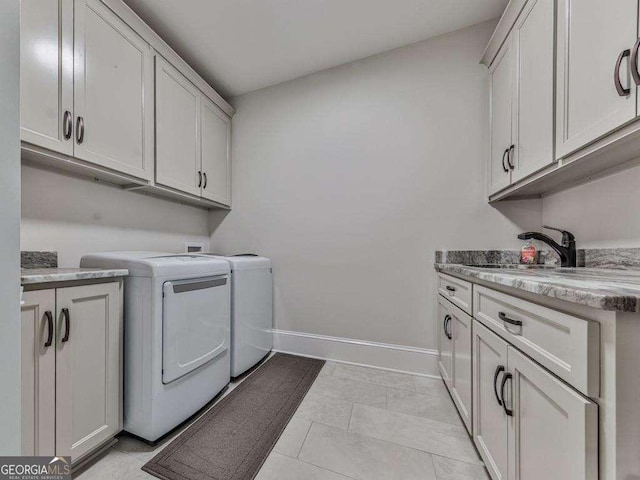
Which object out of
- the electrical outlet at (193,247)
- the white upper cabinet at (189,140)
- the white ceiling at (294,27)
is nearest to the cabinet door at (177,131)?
the white upper cabinet at (189,140)

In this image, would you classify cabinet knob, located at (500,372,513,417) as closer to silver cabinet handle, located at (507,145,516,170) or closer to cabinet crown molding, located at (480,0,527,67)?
silver cabinet handle, located at (507,145,516,170)

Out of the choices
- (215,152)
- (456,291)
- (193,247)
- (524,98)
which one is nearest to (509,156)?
(524,98)

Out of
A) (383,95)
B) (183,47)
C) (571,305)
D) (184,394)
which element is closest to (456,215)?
(383,95)

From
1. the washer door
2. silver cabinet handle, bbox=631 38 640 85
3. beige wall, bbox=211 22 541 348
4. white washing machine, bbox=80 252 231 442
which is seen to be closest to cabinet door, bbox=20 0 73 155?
white washing machine, bbox=80 252 231 442

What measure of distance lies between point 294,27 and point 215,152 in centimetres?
119

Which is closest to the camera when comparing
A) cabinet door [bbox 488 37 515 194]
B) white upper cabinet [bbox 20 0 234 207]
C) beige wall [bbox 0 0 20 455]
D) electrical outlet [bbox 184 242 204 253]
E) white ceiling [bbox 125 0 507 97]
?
beige wall [bbox 0 0 20 455]

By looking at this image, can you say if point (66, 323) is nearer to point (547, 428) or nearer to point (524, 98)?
point (547, 428)

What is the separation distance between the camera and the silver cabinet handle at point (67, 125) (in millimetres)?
1224

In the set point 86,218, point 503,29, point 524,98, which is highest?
point 503,29

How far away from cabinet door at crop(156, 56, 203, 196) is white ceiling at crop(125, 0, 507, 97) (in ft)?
0.96

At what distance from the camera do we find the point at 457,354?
1.37 meters

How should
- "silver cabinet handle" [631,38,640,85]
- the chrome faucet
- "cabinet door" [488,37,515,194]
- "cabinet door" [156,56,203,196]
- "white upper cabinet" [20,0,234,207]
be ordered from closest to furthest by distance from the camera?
"silver cabinet handle" [631,38,640,85]
"white upper cabinet" [20,0,234,207]
the chrome faucet
"cabinet door" [488,37,515,194]
"cabinet door" [156,56,203,196]

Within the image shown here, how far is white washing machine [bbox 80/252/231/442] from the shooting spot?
121 centimetres

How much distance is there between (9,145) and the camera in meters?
0.43
